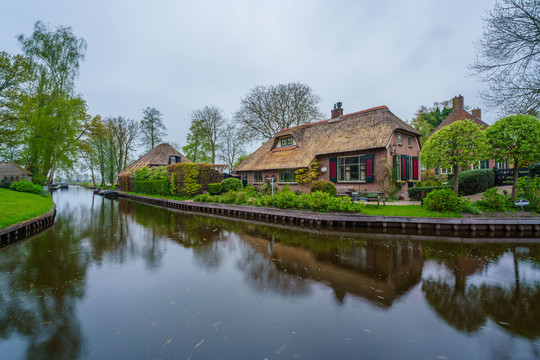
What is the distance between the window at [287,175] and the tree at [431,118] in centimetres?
2053

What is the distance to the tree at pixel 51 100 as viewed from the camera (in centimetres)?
1959

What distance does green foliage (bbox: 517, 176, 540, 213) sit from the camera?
9633 millimetres

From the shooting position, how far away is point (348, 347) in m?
3.09

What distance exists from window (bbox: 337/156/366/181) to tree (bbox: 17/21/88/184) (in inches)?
919

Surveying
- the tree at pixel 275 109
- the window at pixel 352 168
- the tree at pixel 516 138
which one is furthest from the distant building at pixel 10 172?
the tree at pixel 516 138

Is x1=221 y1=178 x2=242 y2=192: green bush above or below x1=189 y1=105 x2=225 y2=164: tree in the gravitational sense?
below

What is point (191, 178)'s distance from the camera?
70.8 feet

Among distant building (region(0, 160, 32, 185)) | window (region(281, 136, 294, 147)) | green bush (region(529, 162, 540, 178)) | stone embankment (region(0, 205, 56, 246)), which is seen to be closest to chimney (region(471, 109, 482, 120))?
green bush (region(529, 162, 540, 178))

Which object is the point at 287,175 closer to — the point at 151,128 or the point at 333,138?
the point at 333,138

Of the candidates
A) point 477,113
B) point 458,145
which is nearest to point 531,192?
point 458,145

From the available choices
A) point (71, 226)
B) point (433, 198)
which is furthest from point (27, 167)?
point (433, 198)

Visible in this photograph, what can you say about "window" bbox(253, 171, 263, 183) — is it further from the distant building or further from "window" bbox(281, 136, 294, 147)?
the distant building

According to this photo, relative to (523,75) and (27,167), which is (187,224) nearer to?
(523,75)

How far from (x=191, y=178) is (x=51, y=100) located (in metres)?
13.6
